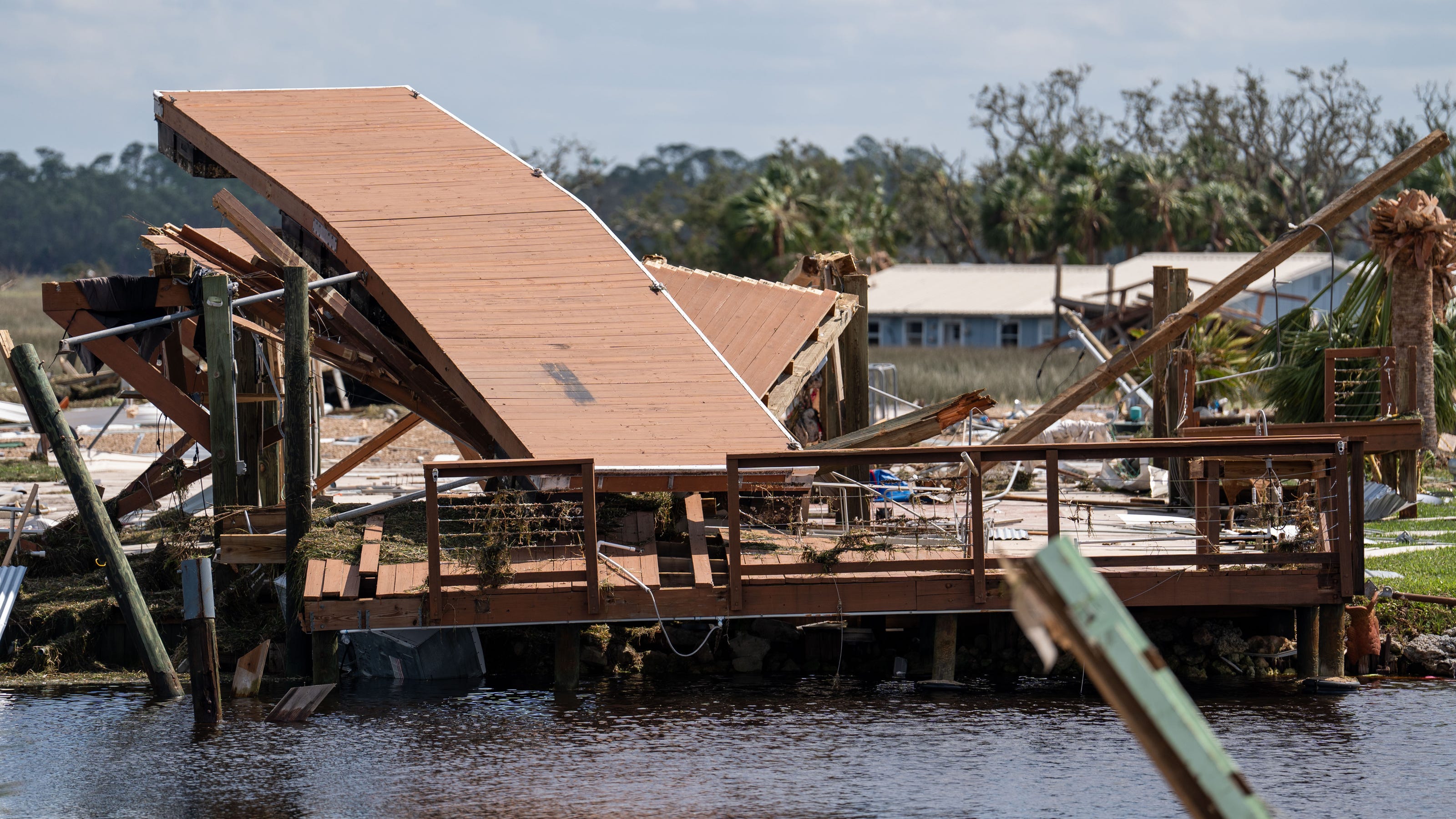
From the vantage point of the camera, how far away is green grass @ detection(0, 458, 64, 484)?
2105cm

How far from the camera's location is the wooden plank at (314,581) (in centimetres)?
1109

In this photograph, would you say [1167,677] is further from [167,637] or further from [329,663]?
[167,637]

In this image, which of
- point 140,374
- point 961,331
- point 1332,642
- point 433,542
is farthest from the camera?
point 961,331

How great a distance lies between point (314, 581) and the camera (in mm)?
11250

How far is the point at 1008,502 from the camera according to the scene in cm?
1709

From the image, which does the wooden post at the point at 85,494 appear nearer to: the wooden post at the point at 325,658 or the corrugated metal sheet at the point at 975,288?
the wooden post at the point at 325,658

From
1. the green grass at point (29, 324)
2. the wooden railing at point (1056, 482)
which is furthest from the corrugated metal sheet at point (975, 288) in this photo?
the wooden railing at point (1056, 482)

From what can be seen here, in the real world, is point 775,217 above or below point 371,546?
above

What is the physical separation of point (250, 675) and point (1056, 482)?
6.28 meters

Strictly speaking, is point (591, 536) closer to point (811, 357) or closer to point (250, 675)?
point (250, 675)

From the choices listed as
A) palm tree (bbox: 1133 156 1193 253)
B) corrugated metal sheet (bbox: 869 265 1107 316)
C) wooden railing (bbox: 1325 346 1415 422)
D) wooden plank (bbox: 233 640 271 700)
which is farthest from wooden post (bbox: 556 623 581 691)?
palm tree (bbox: 1133 156 1193 253)

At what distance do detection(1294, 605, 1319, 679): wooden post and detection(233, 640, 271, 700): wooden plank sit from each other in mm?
8017

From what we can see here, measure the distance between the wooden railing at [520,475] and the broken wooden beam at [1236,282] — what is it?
6.11m

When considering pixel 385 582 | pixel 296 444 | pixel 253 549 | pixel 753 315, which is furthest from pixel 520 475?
pixel 753 315
